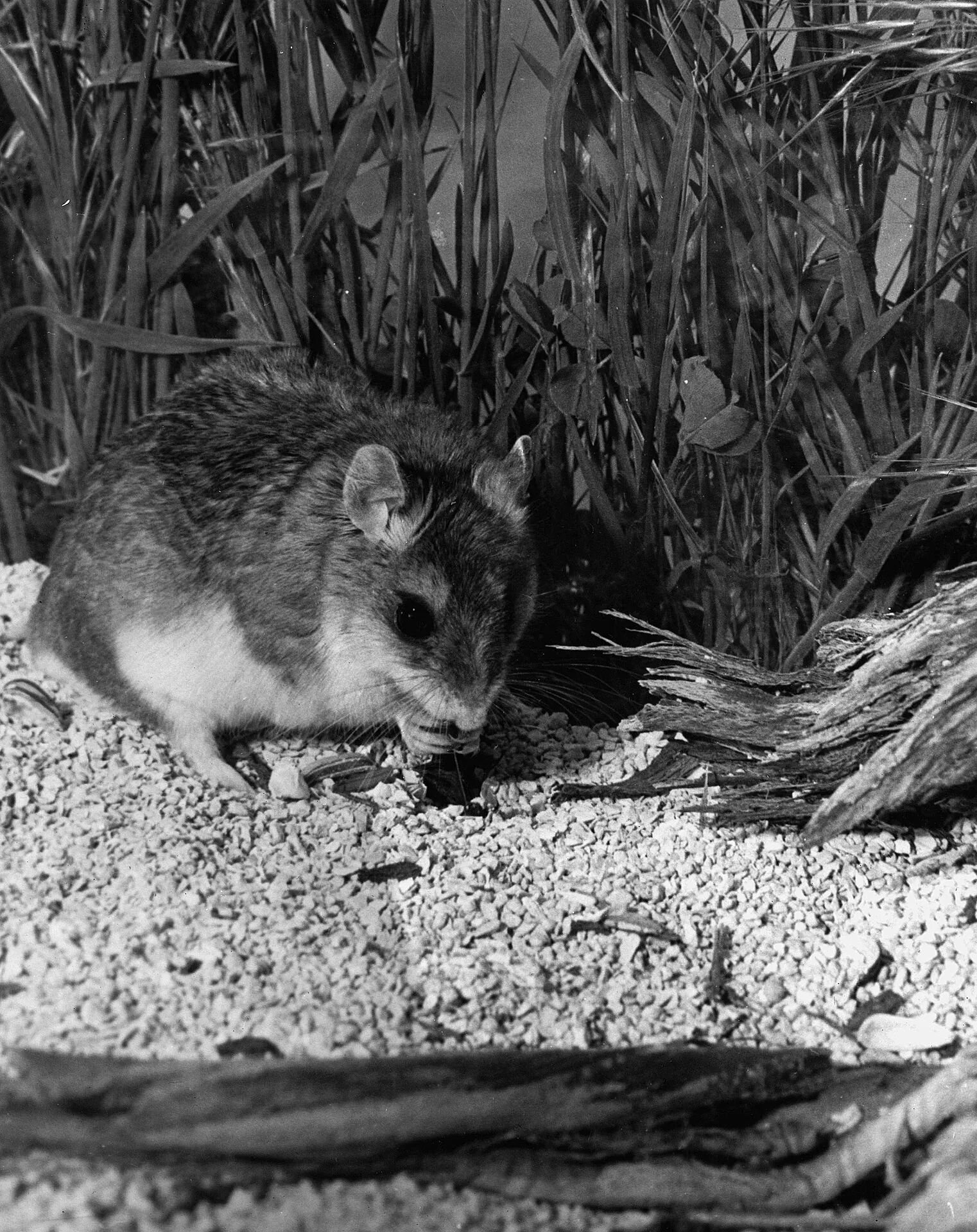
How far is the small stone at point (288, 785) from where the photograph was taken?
10.3 feet

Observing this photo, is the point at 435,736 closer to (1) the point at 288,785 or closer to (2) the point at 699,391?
(1) the point at 288,785

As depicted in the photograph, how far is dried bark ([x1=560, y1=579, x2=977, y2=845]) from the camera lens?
9.05 feet

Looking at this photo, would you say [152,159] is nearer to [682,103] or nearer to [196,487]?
[196,487]

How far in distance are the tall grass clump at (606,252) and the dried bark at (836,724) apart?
0.37 metres

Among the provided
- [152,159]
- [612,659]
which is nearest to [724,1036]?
[612,659]

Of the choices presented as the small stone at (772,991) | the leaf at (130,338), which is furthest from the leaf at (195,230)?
the small stone at (772,991)

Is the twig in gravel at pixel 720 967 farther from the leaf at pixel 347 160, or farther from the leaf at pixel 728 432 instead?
the leaf at pixel 347 160

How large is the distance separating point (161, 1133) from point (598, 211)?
2427mm

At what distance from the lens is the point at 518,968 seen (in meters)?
2.46

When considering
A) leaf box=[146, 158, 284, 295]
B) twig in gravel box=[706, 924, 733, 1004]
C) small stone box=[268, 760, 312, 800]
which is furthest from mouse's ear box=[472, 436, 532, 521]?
twig in gravel box=[706, 924, 733, 1004]

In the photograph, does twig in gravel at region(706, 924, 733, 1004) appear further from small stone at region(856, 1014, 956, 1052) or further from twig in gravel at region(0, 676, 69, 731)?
twig in gravel at region(0, 676, 69, 731)

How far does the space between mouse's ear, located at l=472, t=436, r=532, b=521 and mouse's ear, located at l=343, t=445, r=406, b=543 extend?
29 centimetres

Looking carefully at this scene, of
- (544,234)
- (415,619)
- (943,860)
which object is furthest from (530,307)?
(943,860)

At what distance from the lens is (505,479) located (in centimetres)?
312
